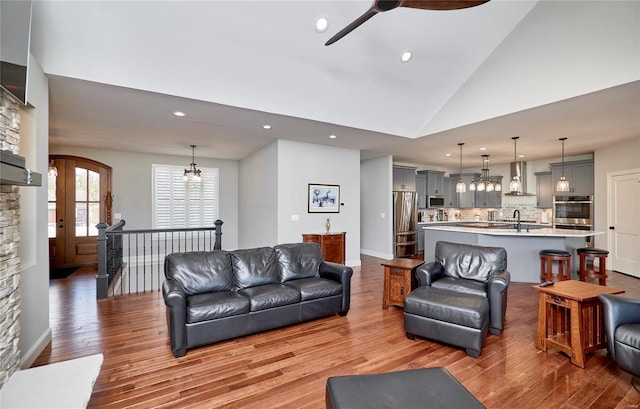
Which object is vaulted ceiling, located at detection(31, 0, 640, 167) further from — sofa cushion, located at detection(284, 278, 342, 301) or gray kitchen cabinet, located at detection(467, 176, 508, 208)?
gray kitchen cabinet, located at detection(467, 176, 508, 208)

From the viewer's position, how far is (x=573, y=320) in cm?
261

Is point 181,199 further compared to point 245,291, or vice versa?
point 181,199

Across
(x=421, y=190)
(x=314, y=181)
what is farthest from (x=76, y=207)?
(x=421, y=190)

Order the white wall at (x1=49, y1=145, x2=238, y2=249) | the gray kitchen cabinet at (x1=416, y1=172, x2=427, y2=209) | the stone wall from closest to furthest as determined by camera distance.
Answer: the stone wall → the white wall at (x1=49, y1=145, x2=238, y2=249) → the gray kitchen cabinet at (x1=416, y1=172, x2=427, y2=209)

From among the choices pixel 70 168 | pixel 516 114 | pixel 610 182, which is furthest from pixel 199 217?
pixel 610 182

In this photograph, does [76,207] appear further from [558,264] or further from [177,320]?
[558,264]

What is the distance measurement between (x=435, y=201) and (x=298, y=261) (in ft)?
22.2

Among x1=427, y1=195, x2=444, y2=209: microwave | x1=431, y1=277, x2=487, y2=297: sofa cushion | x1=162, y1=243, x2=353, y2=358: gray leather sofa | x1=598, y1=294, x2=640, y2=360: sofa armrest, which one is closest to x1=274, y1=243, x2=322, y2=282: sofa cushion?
x1=162, y1=243, x2=353, y2=358: gray leather sofa

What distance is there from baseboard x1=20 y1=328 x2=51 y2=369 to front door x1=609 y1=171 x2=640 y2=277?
30.9 feet

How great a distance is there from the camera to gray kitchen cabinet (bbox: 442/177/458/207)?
31.7 ft

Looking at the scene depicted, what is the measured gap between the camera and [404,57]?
4.05 metres

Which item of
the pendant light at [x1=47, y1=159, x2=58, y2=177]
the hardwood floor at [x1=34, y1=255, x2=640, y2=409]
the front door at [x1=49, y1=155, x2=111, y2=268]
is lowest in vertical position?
the hardwood floor at [x1=34, y1=255, x2=640, y2=409]

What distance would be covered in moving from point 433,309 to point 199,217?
705 cm

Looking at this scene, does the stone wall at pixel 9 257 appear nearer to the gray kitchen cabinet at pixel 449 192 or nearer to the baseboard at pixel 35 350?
the baseboard at pixel 35 350
